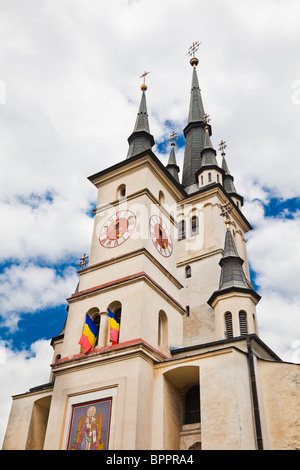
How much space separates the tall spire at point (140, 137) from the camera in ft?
91.0

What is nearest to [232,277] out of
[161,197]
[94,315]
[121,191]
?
[161,197]

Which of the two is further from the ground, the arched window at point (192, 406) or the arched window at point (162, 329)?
the arched window at point (162, 329)

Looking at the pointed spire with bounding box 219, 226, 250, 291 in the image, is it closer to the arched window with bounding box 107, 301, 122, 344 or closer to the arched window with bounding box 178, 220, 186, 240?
the arched window with bounding box 107, 301, 122, 344

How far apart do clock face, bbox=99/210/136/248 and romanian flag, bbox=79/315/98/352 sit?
13.4 feet

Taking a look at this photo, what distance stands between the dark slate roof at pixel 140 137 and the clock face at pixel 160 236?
16.0 feet

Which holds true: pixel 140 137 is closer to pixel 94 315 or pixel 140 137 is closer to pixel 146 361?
pixel 94 315

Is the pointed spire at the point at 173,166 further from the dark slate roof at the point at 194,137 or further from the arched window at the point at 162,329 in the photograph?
the arched window at the point at 162,329

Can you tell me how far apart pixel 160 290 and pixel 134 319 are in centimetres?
238

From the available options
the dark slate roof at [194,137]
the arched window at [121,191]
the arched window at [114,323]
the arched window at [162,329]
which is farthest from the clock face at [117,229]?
the dark slate roof at [194,137]

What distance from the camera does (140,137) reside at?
28703 mm

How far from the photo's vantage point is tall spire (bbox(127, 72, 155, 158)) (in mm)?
27734

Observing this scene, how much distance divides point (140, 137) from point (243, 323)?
12029mm

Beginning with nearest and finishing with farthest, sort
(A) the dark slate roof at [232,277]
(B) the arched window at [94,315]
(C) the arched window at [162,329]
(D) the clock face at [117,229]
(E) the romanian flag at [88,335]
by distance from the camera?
(E) the romanian flag at [88,335] → (C) the arched window at [162,329] → (B) the arched window at [94,315] → (D) the clock face at [117,229] → (A) the dark slate roof at [232,277]

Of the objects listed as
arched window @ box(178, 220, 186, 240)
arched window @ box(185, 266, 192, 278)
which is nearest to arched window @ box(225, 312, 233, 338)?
arched window @ box(185, 266, 192, 278)
